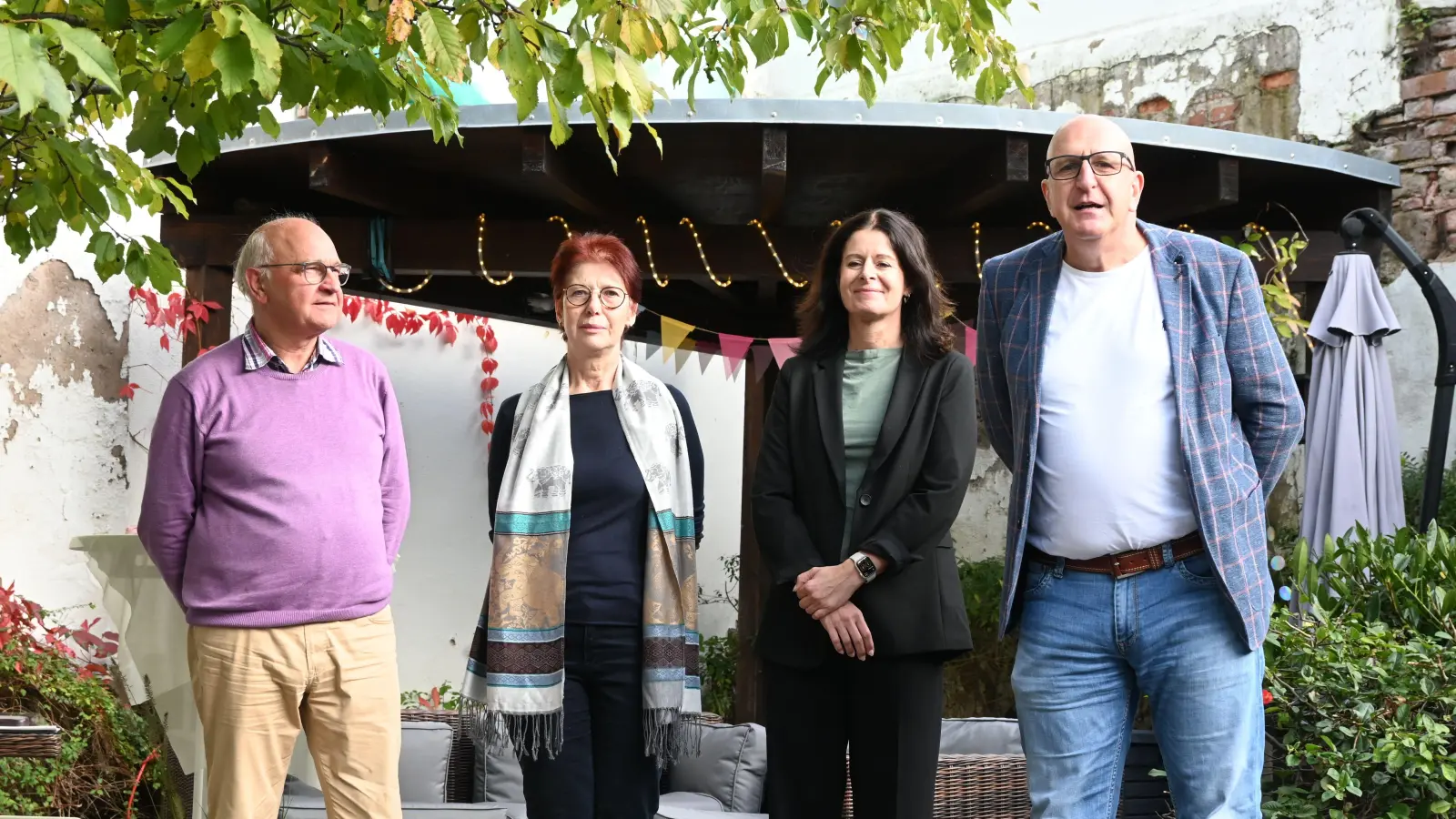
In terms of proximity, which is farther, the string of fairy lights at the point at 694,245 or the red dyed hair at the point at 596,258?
the string of fairy lights at the point at 694,245

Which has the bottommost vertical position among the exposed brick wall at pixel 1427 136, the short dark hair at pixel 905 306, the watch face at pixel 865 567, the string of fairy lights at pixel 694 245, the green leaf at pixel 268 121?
the watch face at pixel 865 567

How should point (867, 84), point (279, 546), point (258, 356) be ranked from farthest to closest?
point (867, 84)
point (258, 356)
point (279, 546)

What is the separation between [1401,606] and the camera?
3541 millimetres

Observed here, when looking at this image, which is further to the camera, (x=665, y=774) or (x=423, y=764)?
(x=665, y=774)

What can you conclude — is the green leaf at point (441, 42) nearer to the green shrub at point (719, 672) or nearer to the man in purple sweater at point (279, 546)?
the man in purple sweater at point (279, 546)

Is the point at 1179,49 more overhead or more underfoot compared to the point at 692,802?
more overhead

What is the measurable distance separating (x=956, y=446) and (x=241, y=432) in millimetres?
1405

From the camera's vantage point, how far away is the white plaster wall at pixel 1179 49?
21.0 feet

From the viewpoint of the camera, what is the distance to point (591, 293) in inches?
110

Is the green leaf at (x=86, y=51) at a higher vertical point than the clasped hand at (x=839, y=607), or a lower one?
higher

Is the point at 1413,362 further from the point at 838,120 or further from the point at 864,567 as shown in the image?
the point at 864,567

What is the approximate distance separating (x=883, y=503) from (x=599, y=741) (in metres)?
0.75

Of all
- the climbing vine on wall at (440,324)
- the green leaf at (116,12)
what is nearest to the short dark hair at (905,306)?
the green leaf at (116,12)

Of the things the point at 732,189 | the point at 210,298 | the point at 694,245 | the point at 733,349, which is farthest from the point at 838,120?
the point at 210,298
